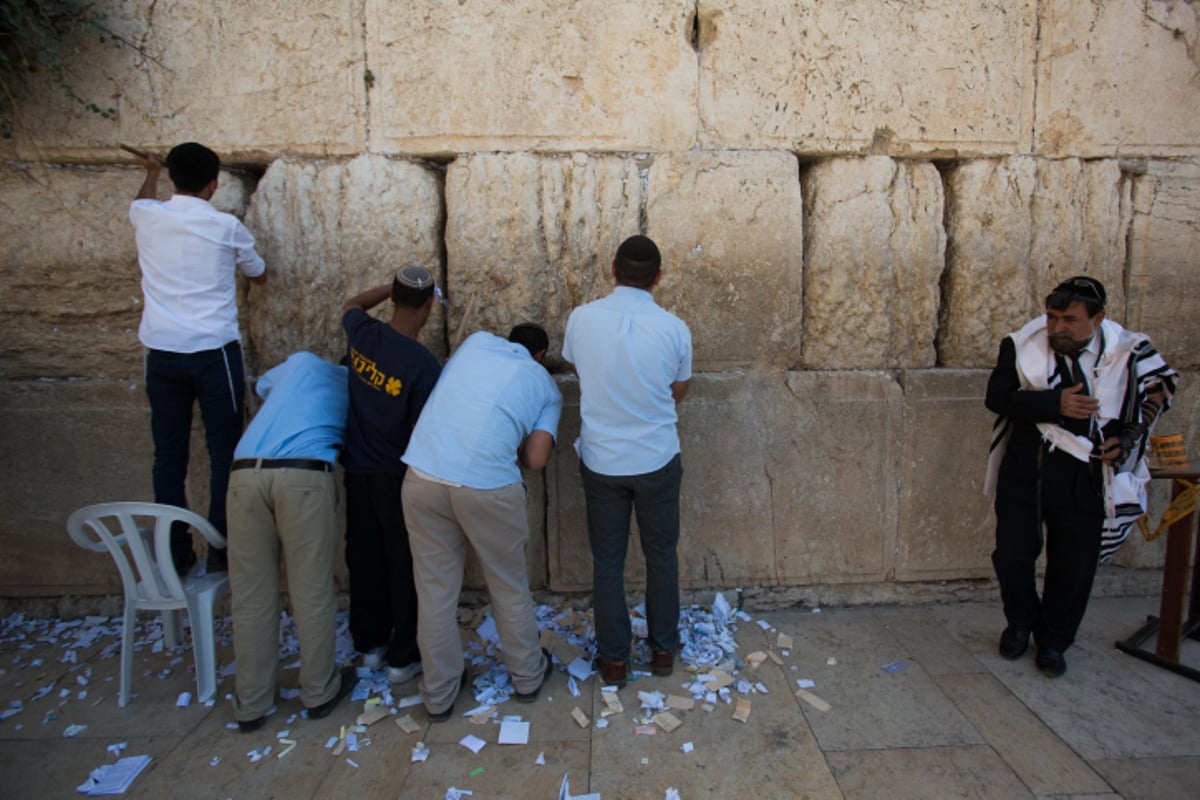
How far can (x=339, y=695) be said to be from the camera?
2.95 m

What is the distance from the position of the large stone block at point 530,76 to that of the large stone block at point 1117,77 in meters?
1.95

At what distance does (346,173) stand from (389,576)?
2074 mm

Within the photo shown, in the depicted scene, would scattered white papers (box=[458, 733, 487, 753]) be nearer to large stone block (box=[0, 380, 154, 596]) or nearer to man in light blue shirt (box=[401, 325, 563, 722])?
man in light blue shirt (box=[401, 325, 563, 722])

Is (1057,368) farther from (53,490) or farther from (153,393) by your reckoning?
(53,490)

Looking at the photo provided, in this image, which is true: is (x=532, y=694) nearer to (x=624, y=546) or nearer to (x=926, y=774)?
(x=624, y=546)

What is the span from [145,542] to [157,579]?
170 mm

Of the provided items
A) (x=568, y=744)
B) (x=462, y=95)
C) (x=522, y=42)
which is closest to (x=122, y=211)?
(x=462, y=95)

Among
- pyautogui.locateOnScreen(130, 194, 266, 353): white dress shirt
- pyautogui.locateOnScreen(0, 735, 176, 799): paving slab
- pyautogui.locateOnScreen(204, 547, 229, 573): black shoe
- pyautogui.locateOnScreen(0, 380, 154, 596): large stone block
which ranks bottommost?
pyautogui.locateOnScreen(0, 735, 176, 799): paving slab

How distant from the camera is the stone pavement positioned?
2426 millimetres

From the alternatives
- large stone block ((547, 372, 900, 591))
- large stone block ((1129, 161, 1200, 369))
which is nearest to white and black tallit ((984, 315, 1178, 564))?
large stone block ((547, 372, 900, 591))

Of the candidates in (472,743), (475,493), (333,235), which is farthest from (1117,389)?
(333,235)

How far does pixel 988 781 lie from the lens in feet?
7.96

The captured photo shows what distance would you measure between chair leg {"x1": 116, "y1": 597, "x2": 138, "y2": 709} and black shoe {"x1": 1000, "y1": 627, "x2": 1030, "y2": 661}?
3930 millimetres

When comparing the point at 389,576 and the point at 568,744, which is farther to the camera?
the point at 389,576
